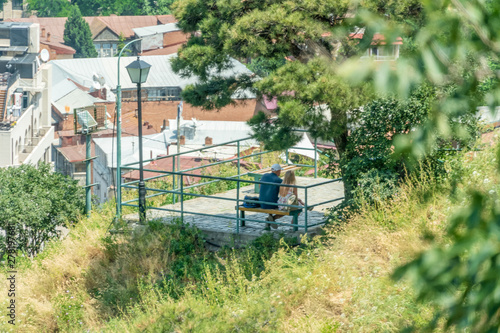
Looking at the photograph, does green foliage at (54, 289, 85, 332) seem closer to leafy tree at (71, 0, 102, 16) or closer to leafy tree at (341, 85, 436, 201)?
leafy tree at (341, 85, 436, 201)

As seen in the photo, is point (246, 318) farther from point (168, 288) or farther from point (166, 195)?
point (166, 195)

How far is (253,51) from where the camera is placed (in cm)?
999

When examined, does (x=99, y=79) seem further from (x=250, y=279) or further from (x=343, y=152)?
(x=250, y=279)

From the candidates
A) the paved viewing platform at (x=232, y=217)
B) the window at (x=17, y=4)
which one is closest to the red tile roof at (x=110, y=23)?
the window at (x=17, y=4)

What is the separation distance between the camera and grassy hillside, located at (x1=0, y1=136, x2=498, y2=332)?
318 inches

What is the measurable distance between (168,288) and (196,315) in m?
1.52

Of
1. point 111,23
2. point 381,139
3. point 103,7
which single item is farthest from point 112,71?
point 381,139

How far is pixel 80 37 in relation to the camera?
395 feet

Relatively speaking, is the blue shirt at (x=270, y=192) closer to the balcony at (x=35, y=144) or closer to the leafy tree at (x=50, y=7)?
the balcony at (x=35, y=144)

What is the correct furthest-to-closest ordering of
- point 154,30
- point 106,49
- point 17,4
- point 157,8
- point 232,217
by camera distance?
point 17,4, point 157,8, point 106,49, point 154,30, point 232,217

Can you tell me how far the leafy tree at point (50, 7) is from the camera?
145375mm

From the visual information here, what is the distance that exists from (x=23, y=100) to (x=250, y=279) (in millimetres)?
52506

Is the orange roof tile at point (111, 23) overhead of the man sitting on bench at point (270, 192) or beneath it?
overhead

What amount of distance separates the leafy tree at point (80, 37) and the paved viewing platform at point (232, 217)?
110065 millimetres
